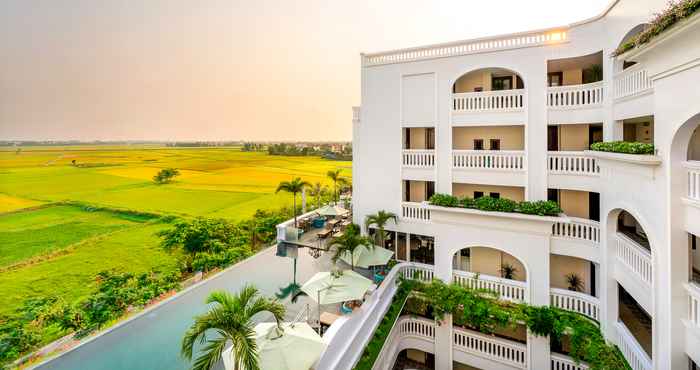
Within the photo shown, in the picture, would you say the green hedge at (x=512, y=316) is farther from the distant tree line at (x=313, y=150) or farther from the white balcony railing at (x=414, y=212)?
the distant tree line at (x=313, y=150)

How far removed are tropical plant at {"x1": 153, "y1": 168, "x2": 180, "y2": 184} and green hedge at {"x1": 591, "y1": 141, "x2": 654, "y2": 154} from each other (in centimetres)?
2216

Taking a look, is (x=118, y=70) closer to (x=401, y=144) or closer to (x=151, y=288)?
(x=151, y=288)

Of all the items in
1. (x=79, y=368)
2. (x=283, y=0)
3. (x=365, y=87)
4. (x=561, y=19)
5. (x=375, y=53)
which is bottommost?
(x=79, y=368)

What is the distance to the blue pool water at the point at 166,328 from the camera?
9.91 metres

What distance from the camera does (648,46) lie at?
4.90 m

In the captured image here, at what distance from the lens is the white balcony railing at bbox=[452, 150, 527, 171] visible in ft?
34.0

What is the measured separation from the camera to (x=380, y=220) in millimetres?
11656

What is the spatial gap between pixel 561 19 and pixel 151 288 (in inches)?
878

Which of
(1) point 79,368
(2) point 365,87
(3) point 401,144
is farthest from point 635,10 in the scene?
(1) point 79,368

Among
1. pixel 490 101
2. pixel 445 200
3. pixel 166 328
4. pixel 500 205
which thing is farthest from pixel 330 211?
pixel 490 101

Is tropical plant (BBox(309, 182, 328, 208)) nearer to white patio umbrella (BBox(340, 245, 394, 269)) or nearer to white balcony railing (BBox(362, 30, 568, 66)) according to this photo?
white patio umbrella (BBox(340, 245, 394, 269))

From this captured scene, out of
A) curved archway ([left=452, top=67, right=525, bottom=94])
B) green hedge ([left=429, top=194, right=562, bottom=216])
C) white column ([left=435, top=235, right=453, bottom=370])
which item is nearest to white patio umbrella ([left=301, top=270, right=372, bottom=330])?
white column ([left=435, top=235, right=453, bottom=370])

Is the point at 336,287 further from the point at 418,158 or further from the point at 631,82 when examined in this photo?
the point at 631,82

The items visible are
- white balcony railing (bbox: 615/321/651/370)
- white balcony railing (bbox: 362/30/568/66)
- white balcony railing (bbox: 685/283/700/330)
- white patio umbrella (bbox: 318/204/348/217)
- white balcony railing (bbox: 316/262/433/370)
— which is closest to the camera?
white balcony railing (bbox: 685/283/700/330)
